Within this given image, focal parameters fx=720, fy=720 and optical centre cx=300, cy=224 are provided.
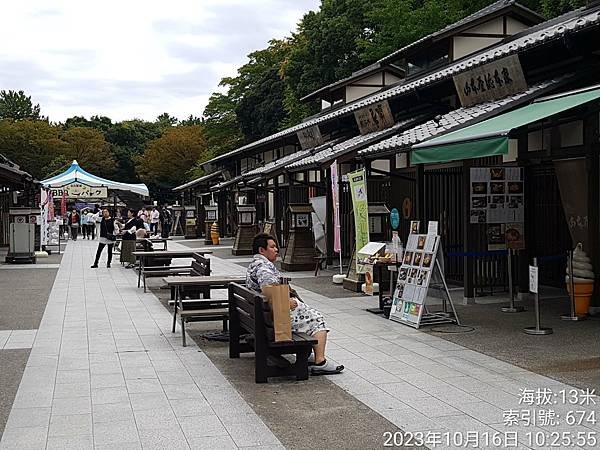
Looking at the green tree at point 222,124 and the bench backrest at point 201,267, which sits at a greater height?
the green tree at point 222,124

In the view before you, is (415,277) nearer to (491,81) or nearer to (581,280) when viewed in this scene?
(581,280)

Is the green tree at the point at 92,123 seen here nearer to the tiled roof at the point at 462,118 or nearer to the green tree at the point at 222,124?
the green tree at the point at 222,124

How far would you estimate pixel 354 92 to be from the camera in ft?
73.6

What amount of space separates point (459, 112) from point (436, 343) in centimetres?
533

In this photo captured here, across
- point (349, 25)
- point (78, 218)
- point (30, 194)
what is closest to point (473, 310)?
point (30, 194)

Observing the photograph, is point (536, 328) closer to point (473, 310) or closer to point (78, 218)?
point (473, 310)

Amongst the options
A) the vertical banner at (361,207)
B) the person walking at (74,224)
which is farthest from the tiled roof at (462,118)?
the person walking at (74,224)

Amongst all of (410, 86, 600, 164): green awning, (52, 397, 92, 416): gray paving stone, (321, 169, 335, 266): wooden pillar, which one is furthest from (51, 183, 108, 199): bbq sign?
(52, 397, 92, 416): gray paving stone

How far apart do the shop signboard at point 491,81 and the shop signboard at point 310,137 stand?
Result: 7734mm

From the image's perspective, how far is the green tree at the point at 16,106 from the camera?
86250 millimetres

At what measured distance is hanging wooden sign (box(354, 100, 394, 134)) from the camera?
617 inches

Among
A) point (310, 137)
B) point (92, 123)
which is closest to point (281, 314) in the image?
point (310, 137)

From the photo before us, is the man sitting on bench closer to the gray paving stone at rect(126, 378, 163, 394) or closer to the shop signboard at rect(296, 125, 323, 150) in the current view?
the gray paving stone at rect(126, 378, 163, 394)

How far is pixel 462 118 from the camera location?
11.6 metres
